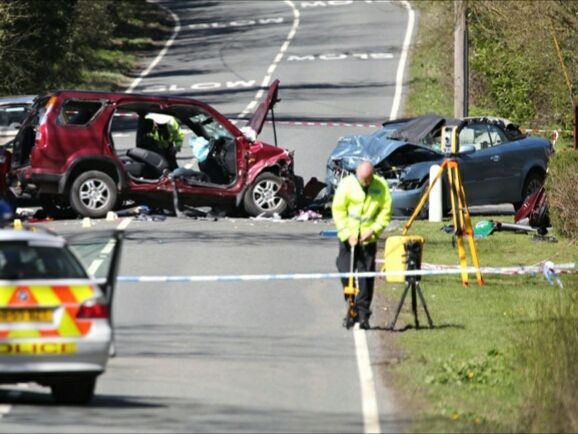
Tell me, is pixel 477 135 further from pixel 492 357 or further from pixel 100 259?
pixel 492 357

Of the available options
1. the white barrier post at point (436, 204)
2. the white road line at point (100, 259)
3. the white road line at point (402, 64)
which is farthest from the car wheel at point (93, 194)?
the white road line at point (402, 64)

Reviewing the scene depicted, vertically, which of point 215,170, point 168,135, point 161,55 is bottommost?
point 215,170

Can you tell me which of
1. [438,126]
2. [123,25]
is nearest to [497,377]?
[438,126]

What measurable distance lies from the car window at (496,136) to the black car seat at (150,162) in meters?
5.74

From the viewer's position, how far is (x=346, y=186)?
17594 millimetres

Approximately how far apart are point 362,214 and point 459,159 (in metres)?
10.2

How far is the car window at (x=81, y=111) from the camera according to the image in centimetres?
2505

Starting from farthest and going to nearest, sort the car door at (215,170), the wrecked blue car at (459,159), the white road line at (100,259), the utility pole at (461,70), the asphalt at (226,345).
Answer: the utility pole at (461,70)
the wrecked blue car at (459,159)
the car door at (215,170)
the white road line at (100,259)
the asphalt at (226,345)

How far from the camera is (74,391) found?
13578mm

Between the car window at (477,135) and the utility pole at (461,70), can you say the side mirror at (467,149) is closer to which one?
the car window at (477,135)

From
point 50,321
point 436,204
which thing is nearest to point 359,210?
point 50,321

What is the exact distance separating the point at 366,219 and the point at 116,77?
33295 mm

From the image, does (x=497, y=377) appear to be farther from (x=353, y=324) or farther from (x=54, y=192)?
(x=54, y=192)

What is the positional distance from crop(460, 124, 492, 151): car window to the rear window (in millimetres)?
15758
